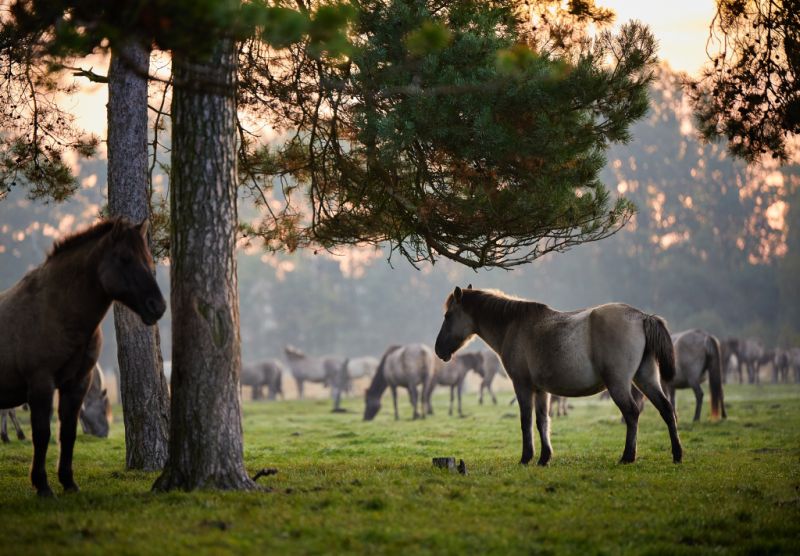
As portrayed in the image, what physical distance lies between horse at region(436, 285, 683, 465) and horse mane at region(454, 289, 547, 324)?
0.06 meters

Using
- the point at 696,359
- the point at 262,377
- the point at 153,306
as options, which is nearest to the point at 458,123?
the point at 153,306

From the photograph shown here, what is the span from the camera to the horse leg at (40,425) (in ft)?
A: 24.4

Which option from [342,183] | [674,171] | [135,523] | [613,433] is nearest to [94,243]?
[135,523]

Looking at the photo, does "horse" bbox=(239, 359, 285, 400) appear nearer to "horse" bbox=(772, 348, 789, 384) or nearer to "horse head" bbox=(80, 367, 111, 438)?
"horse head" bbox=(80, 367, 111, 438)

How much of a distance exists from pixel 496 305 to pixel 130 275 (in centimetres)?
531

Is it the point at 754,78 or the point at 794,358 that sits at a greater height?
the point at 754,78

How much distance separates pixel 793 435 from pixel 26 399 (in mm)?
12234

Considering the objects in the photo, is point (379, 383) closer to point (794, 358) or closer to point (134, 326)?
point (134, 326)

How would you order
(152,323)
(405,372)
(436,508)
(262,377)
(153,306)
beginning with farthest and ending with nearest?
(262,377) < (405,372) < (152,323) < (153,306) < (436,508)

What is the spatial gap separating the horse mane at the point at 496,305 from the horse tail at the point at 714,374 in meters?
8.04

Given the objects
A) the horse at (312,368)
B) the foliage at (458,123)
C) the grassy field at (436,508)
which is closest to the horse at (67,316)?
the grassy field at (436,508)

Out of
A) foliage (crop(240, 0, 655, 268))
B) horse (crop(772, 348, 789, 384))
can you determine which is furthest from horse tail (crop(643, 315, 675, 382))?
horse (crop(772, 348, 789, 384))

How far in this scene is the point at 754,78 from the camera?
32.0ft

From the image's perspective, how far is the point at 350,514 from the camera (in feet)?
21.8
